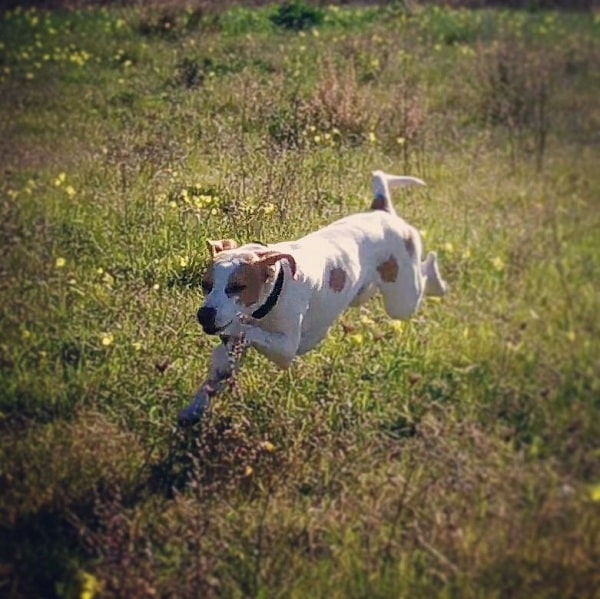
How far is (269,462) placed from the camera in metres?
2.51

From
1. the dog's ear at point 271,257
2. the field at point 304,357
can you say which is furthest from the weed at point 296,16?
the dog's ear at point 271,257

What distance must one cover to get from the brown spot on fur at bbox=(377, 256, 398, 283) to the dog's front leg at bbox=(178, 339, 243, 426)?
74 cm

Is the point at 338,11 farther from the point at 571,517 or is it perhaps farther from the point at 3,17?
the point at 571,517

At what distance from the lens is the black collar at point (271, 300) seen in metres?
2.52

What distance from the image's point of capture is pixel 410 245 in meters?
3.25

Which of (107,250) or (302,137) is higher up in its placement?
(302,137)

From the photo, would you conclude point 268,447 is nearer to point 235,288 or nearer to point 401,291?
point 235,288

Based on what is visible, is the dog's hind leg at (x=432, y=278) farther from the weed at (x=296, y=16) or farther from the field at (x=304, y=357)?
the weed at (x=296, y=16)

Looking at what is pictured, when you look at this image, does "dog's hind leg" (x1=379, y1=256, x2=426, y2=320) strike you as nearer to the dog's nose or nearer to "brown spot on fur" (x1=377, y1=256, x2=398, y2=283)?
"brown spot on fur" (x1=377, y1=256, x2=398, y2=283)

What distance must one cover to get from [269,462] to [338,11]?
3599mm

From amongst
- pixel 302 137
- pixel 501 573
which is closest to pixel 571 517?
pixel 501 573

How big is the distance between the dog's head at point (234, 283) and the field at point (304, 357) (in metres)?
0.25

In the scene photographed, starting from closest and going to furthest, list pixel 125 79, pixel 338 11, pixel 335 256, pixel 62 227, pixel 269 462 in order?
pixel 269 462 → pixel 335 256 → pixel 62 227 → pixel 125 79 → pixel 338 11

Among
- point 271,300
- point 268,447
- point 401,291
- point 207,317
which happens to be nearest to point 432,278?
point 401,291
